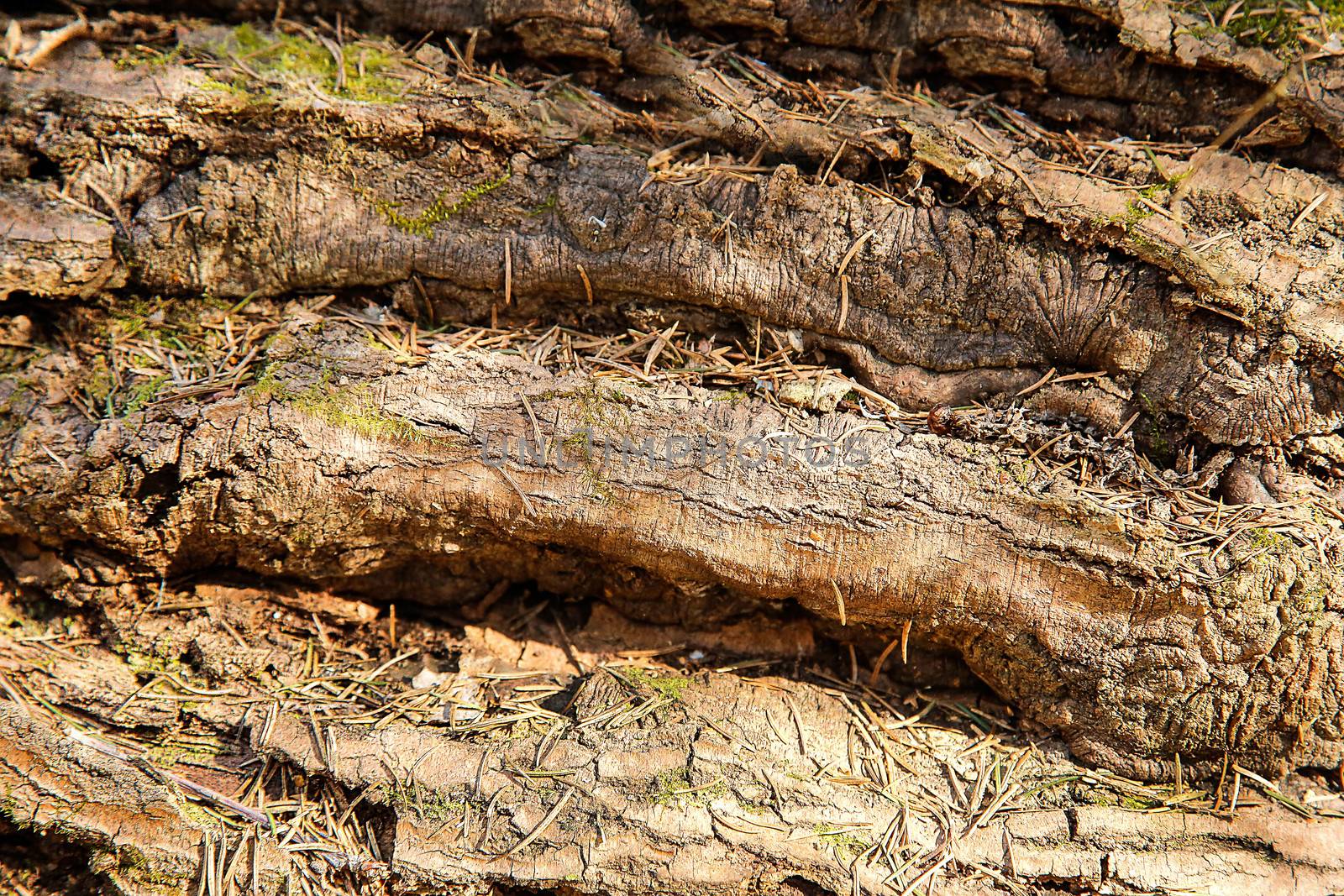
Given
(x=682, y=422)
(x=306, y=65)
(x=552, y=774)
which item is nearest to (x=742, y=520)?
(x=682, y=422)

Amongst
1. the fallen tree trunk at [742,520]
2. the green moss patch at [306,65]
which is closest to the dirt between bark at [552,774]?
the fallen tree trunk at [742,520]

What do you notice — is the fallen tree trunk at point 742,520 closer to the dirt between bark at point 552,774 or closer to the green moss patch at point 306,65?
the dirt between bark at point 552,774

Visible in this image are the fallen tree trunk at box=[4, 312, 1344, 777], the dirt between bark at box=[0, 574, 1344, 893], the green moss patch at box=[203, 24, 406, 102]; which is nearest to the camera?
the dirt between bark at box=[0, 574, 1344, 893]

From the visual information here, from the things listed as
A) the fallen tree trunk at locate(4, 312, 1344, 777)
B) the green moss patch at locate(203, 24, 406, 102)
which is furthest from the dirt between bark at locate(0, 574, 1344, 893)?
the green moss patch at locate(203, 24, 406, 102)

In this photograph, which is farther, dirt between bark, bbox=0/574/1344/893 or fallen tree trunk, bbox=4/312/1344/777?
fallen tree trunk, bbox=4/312/1344/777

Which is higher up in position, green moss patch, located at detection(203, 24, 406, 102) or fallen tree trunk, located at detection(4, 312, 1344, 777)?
green moss patch, located at detection(203, 24, 406, 102)

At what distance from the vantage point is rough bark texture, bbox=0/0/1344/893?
246 cm

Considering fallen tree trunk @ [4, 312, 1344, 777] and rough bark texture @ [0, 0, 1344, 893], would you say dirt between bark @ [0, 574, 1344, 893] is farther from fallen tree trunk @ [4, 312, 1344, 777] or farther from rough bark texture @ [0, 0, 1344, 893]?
fallen tree trunk @ [4, 312, 1344, 777]

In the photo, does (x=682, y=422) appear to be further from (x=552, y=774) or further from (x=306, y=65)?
Result: (x=306, y=65)

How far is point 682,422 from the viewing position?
2.67 meters

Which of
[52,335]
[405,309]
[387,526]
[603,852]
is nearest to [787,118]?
[405,309]

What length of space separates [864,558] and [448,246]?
5.84ft

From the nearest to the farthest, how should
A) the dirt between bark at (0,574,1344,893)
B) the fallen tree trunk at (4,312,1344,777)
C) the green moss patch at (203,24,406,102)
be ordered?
the dirt between bark at (0,574,1344,893)
the fallen tree trunk at (4,312,1344,777)
the green moss patch at (203,24,406,102)

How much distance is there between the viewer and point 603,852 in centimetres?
234
